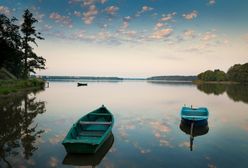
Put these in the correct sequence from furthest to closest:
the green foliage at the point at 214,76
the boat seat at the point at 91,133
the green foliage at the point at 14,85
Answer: the green foliage at the point at 214,76
the green foliage at the point at 14,85
the boat seat at the point at 91,133

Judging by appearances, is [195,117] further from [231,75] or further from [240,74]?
[231,75]

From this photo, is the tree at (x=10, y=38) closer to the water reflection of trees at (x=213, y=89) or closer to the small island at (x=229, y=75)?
the water reflection of trees at (x=213, y=89)

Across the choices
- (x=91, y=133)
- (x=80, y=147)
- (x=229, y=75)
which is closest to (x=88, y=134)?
(x=91, y=133)

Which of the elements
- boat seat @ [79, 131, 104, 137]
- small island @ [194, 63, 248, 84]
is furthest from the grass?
small island @ [194, 63, 248, 84]

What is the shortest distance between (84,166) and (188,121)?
10.8 metres

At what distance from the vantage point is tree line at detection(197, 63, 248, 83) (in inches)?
→ 5681

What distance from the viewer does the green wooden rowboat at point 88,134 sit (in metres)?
10.9

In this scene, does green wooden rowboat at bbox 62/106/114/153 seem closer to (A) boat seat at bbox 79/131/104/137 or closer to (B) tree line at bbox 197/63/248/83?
(A) boat seat at bbox 79/131/104/137

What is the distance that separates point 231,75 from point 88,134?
6452 inches

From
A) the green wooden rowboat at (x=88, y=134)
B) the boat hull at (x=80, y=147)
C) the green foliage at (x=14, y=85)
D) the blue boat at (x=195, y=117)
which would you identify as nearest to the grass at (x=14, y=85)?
the green foliage at (x=14, y=85)

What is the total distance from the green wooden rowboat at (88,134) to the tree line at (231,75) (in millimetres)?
146666

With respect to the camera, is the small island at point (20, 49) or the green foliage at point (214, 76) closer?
the small island at point (20, 49)

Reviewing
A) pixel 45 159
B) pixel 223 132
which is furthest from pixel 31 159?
pixel 223 132

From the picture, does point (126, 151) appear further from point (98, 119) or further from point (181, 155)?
point (98, 119)
